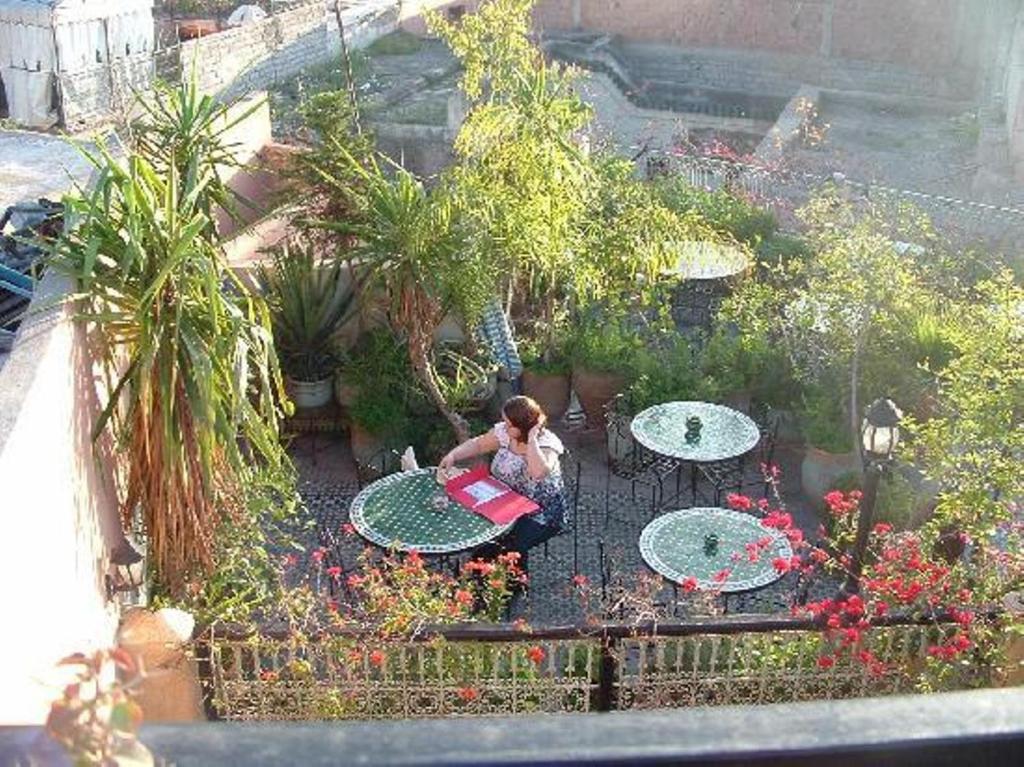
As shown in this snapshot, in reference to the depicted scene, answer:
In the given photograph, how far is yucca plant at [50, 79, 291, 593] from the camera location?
5188 mm

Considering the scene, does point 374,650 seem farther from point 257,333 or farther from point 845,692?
point 845,692

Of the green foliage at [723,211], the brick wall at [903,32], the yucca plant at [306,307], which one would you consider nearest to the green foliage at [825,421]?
the green foliage at [723,211]

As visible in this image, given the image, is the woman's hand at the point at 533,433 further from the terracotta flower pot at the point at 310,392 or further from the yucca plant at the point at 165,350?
the terracotta flower pot at the point at 310,392

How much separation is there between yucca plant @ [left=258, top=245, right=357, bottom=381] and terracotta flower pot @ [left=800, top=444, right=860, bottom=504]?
3.36 m

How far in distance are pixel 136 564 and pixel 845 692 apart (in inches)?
124

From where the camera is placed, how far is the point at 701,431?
313 inches

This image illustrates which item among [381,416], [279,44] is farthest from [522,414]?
[279,44]

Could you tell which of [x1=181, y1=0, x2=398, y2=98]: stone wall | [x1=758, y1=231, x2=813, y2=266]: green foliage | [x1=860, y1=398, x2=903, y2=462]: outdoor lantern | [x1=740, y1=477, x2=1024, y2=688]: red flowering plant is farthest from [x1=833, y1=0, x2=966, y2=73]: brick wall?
[x1=740, y1=477, x2=1024, y2=688]: red flowering plant

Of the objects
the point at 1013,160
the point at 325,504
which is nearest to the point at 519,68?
the point at 325,504

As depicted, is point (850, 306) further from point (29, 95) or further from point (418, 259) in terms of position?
point (29, 95)

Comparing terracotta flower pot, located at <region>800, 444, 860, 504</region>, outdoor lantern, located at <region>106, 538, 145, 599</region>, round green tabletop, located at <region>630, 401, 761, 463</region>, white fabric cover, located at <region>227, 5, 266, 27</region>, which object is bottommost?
terracotta flower pot, located at <region>800, 444, 860, 504</region>

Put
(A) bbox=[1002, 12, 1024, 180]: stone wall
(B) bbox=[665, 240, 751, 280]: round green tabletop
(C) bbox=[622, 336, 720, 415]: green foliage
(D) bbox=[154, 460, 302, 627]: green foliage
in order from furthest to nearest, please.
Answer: (A) bbox=[1002, 12, 1024, 180]: stone wall, (B) bbox=[665, 240, 751, 280]: round green tabletop, (C) bbox=[622, 336, 720, 415]: green foliage, (D) bbox=[154, 460, 302, 627]: green foliage

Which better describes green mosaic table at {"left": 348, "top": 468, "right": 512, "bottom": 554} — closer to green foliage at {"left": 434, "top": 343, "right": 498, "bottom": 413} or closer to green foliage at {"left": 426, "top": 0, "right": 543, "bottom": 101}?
green foliage at {"left": 434, "top": 343, "right": 498, "bottom": 413}

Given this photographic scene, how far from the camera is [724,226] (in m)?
11.7
